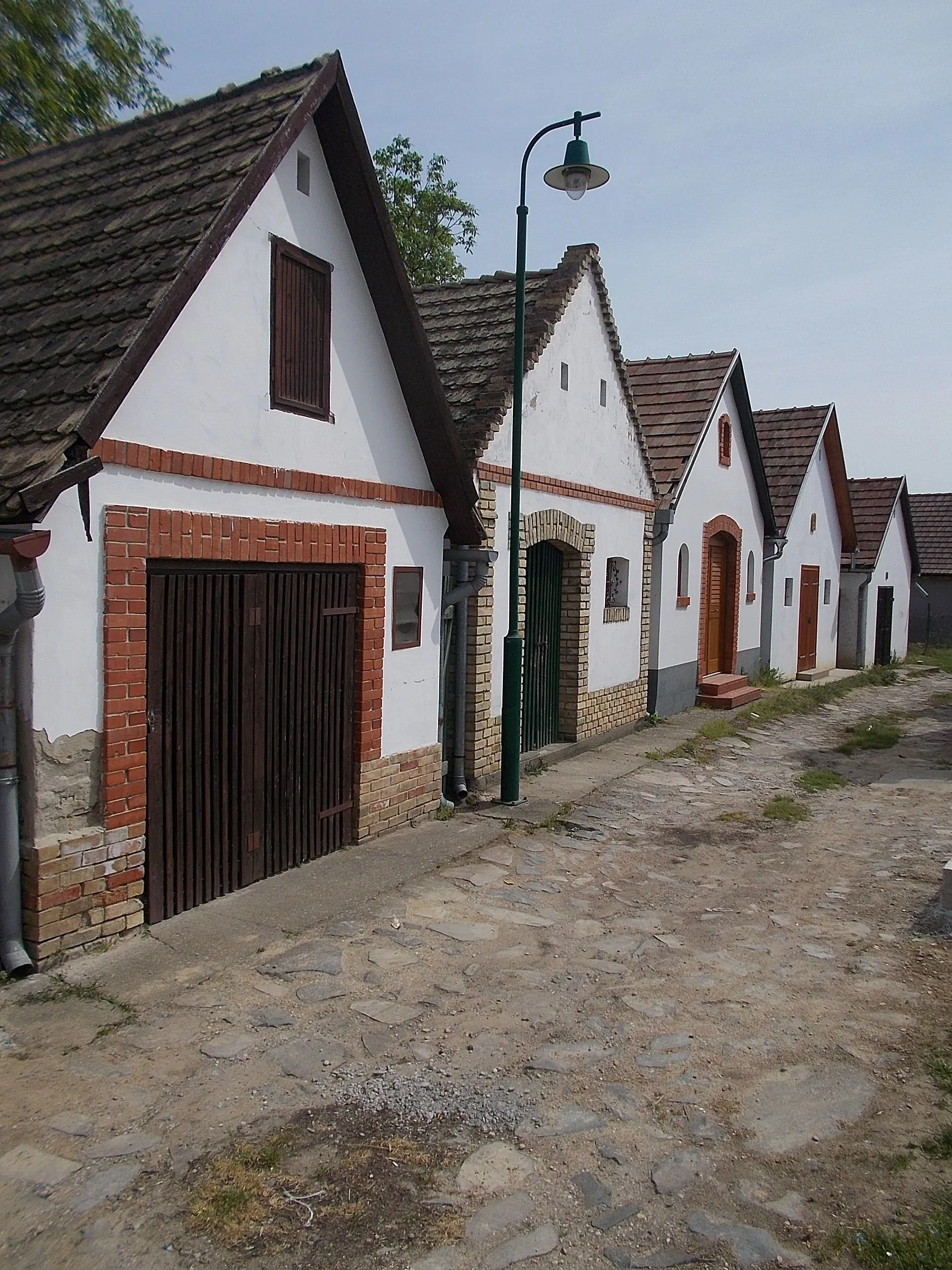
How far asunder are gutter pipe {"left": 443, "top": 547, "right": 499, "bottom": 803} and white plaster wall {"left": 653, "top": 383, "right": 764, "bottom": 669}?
18.4ft

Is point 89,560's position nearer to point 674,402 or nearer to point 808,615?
point 674,402

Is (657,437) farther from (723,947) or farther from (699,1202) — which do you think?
(699,1202)

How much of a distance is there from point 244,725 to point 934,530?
3205cm

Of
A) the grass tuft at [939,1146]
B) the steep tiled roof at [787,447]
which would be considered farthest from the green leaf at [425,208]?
the grass tuft at [939,1146]

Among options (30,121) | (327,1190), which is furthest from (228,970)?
(30,121)

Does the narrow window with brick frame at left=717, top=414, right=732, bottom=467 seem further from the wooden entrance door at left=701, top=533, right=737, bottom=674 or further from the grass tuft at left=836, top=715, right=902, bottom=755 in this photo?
the grass tuft at left=836, top=715, right=902, bottom=755

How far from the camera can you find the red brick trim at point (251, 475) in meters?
5.39

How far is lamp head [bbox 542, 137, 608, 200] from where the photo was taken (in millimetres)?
8188

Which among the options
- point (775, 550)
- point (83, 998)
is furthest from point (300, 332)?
point (775, 550)

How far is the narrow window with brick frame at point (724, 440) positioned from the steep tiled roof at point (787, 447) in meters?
3.24

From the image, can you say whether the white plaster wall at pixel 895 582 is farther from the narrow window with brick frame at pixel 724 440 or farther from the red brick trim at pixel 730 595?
the narrow window with brick frame at pixel 724 440

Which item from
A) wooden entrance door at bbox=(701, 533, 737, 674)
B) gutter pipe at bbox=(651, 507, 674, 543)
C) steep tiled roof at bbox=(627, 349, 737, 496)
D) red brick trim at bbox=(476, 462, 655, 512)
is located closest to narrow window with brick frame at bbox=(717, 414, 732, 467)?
steep tiled roof at bbox=(627, 349, 737, 496)

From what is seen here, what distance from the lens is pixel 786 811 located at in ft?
31.7

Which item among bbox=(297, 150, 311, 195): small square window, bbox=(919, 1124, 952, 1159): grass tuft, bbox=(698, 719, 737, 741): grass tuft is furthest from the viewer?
bbox=(698, 719, 737, 741): grass tuft
